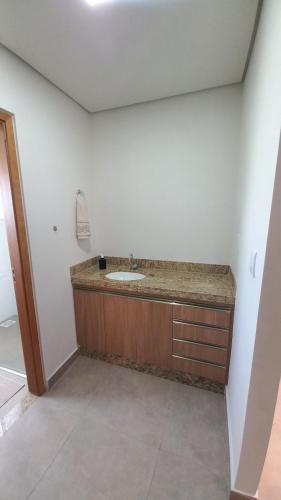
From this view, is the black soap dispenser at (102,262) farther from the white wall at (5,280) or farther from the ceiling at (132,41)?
the ceiling at (132,41)

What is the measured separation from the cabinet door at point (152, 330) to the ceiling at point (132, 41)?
1799 millimetres

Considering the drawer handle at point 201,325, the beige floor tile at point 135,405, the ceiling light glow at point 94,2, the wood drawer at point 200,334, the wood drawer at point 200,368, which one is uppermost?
the ceiling light glow at point 94,2

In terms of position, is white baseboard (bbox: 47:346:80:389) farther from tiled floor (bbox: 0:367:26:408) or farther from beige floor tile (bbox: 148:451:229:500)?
beige floor tile (bbox: 148:451:229:500)

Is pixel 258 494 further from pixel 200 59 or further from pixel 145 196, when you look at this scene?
pixel 200 59

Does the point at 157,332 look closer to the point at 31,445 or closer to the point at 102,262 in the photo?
the point at 102,262

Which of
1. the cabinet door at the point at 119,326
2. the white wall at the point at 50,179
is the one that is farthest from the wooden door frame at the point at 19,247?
the cabinet door at the point at 119,326

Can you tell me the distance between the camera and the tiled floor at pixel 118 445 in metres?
1.14

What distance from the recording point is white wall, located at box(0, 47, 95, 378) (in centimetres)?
146

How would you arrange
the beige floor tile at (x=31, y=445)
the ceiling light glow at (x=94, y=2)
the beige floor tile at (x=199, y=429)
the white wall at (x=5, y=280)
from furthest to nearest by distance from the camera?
the white wall at (x=5, y=280)
the beige floor tile at (x=199, y=429)
the beige floor tile at (x=31, y=445)
the ceiling light glow at (x=94, y=2)

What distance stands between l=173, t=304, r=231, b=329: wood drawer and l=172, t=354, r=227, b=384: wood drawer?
361 mm

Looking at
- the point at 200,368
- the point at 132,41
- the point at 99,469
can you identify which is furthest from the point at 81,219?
the point at 99,469

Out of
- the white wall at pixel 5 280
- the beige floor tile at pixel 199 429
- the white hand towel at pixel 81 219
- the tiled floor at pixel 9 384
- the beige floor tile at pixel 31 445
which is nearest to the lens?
the beige floor tile at pixel 31 445

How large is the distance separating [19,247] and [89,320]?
0.98 m

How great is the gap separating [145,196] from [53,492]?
221 centimetres
